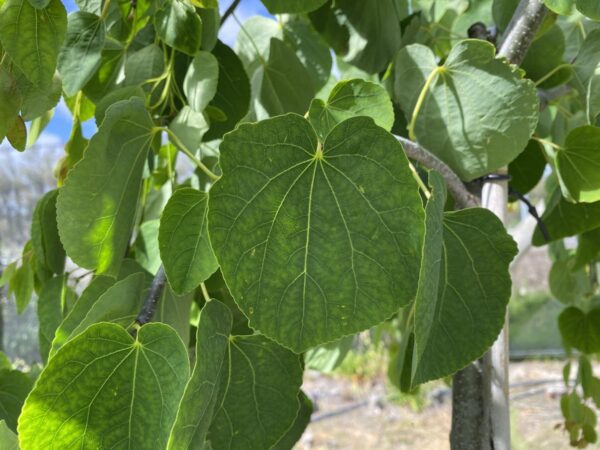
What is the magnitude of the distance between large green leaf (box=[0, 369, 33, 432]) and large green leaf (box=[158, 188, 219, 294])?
0.25 m

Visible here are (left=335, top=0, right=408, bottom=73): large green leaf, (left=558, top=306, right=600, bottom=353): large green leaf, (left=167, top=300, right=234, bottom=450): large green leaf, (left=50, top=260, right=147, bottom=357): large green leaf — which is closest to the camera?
(left=167, top=300, right=234, bottom=450): large green leaf

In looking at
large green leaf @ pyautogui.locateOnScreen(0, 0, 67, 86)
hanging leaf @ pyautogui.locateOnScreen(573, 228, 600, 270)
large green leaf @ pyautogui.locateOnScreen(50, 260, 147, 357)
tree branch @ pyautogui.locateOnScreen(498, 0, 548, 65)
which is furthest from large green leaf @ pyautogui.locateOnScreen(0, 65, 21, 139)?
hanging leaf @ pyautogui.locateOnScreen(573, 228, 600, 270)

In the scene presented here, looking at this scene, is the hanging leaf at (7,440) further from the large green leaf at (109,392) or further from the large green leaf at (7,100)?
the large green leaf at (7,100)

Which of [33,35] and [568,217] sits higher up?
[33,35]

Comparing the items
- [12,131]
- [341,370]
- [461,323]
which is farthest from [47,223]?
[341,370]

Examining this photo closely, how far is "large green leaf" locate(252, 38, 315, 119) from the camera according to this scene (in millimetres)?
707

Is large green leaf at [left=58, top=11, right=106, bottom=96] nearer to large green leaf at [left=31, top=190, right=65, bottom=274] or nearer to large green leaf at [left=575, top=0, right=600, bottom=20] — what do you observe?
large green leaf at [left=31, top=190, right=65, bottom=274]

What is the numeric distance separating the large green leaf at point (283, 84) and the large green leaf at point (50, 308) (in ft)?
0.86

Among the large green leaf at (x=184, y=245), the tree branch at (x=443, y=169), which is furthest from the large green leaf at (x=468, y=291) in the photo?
the large green leaf at (x=184, y=245)

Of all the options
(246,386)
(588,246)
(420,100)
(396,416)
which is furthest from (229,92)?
(396,416)

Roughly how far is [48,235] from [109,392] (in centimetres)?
26

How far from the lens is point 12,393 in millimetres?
622

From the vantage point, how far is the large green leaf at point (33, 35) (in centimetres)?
46

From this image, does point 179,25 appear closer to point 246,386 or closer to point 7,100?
point 7,100
